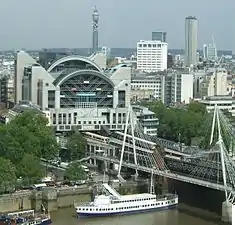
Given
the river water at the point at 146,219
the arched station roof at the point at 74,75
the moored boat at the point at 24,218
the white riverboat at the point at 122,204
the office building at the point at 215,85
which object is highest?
the office building at the point at 215,85

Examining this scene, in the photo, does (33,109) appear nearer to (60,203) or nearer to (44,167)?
(44,167)

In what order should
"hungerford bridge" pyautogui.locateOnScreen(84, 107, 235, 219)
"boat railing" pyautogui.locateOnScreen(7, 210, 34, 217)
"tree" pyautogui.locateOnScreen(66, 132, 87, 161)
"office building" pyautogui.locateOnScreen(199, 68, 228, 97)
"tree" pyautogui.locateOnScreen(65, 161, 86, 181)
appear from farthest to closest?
"office building" pyautogui.locateOnScreen(199, 68, 228, 97) → "tree" pyautogui.locateOnScreen(66, 132, 87, 161) → "tree" pyautogui.locateOnScreen(65, 161, 86, 181) → "hungerford bridge" pyautogui.locateOnScreen(84, 107, 235, 219) → "boat railing" pyautogui.locateOnScreen(7, 210, 34, 217)

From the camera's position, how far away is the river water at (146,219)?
19922mm

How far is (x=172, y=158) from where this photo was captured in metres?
25.2

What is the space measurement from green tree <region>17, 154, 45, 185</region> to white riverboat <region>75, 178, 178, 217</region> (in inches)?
95.1

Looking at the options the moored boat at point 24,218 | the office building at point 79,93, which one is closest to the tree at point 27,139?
the office building at point 79,93

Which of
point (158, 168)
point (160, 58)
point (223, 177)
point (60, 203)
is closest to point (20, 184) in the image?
point (60, 203)

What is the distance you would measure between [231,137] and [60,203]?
28.3 ft

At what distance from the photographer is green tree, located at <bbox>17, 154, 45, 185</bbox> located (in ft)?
75.0

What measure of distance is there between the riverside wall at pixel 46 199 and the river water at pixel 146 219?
0.50m

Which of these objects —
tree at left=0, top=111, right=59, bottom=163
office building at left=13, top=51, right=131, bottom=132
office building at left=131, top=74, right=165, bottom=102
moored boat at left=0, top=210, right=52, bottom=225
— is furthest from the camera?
office building at left=131, top=74, right=165, bottom=102

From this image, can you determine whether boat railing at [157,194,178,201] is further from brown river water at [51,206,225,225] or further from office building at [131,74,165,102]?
office building at [131,74,165,102]

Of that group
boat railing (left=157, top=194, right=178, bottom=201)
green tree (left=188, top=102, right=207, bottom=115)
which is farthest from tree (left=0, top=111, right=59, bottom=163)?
green tree (left=188, top=102, right=207, bottom=115)

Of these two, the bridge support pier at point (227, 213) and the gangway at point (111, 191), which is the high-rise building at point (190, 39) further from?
the bridge support pier at point (227, 213)
